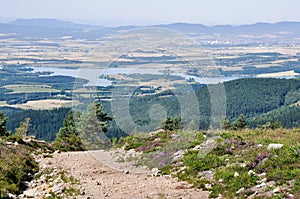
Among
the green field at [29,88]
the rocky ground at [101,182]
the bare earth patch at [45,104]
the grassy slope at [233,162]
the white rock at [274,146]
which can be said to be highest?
the white rock at [274,146]

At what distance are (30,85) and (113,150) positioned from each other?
14495cm

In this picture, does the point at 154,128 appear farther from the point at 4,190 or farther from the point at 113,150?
the point at 4,190

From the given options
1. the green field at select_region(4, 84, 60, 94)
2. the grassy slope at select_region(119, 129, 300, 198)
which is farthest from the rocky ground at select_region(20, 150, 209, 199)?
the green field at select_region(4, 84, 60, 94)

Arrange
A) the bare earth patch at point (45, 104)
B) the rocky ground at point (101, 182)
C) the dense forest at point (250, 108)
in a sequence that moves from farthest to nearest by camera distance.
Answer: the bare earth patch at point (45, 104)
the dense forest at point (250, 108)
the rocky ground at point (101, 182)

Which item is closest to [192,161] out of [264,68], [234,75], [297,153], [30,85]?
[297,153]

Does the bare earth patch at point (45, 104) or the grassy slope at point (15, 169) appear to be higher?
the grassy slope at point (15, 169)

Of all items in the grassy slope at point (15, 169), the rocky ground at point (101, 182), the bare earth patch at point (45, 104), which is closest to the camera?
the rocky ground at point (101, 182)

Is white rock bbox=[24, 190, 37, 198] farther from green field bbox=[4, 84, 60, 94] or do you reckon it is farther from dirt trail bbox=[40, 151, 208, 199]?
green field bbox=[4, 84, 60, 94]

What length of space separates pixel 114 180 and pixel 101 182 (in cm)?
54

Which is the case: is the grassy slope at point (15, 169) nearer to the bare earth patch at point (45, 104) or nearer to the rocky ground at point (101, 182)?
the rocky ground at point (101, 182)

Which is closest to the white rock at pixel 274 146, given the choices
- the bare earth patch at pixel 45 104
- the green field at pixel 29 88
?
the bare earth patch at pixel 45 104

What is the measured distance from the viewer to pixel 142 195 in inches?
536

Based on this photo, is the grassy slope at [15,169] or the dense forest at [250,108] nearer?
the grassy slope at [15,169]

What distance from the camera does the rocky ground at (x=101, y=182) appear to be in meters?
13.9
